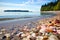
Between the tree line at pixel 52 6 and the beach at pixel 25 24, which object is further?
the tree line at pixel 52 6

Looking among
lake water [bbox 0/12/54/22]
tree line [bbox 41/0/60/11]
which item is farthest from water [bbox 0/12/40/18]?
tree line [bbox 41/0/60/11]

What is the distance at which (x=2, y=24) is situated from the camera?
1.02 metres

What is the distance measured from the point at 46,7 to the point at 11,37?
50cm

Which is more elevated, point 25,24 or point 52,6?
point 52,6

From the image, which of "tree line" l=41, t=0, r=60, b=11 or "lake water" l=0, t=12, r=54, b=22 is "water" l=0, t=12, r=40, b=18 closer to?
"lake water" l=0, t=12, r=54, b=22

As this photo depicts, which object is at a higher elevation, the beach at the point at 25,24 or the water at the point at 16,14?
the water at the point at 16,14

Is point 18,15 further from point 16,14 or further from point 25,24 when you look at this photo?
point 25,24

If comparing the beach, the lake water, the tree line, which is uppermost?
the tree line

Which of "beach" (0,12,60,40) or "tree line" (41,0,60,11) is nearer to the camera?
"beach" (0,12,60,40)

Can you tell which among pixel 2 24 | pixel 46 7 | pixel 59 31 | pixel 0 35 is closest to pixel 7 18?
pixel 2 24

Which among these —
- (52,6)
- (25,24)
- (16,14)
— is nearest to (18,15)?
(16,14)

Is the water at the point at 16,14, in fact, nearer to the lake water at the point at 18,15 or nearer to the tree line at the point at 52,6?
the lake water at the point at 18,15

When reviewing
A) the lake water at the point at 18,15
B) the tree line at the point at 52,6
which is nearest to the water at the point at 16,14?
the lake water at the point at 18,15

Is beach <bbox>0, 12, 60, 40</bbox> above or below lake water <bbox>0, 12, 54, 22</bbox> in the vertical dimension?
below
